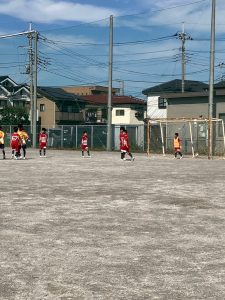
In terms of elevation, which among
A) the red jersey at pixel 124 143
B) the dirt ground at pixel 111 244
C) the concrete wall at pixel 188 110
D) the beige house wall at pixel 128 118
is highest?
the beige house wall at pixel 128 118

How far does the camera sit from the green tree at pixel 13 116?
6231cm

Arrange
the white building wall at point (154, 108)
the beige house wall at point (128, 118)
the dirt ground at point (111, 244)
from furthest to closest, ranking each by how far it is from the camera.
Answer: the beige house wall at point (128, 118) → the white building wall at point (154, 108) → the dirt ground at point (111, 244)

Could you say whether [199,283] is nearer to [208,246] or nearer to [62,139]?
[208,246]

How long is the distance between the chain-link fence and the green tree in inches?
566

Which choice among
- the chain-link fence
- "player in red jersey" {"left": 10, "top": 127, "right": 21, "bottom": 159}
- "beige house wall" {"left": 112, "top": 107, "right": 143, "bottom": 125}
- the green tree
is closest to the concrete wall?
the chain-link fence

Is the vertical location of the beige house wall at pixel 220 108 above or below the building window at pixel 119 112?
below

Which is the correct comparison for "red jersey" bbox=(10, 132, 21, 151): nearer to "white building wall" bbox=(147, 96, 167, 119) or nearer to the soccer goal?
the soccer goal

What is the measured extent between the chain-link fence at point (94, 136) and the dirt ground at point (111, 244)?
2816 centimetres

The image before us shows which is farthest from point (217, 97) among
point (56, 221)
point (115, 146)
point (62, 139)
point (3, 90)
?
point (3, 90)

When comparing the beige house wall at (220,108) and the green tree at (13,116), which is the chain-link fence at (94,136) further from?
the green tree at (13,116)

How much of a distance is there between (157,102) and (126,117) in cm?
1127

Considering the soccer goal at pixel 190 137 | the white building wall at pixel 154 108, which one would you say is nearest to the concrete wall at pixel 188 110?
the soccer goal at pixel 190 137

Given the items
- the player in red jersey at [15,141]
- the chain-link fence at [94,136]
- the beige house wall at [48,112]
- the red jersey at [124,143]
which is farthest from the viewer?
the beige house wall at [48,112]

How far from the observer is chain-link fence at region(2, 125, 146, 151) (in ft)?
133
